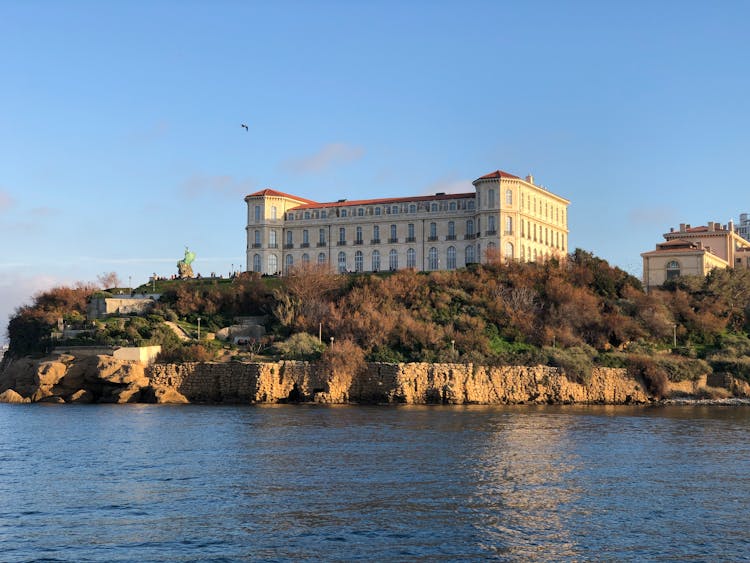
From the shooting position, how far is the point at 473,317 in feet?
227

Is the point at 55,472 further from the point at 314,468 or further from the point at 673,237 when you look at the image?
the point at 673,237

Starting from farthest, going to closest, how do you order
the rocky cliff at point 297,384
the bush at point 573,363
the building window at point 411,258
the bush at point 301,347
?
the building window at point 411,258 < the bush at point 301,347 < the bush at point 573,363 < the rocky cliff at point 297,384

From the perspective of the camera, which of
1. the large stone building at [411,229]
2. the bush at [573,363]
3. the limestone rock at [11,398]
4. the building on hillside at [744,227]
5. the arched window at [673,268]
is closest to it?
the limestone rock at [11,398]

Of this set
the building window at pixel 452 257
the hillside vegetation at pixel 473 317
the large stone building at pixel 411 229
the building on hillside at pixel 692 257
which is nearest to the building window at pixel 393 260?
the large stone building at pixel 411 229

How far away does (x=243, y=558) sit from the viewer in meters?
18.3

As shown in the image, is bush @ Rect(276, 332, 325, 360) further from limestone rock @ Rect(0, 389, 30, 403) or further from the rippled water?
limestone rock @ Rect(0, 389, 30, 403)

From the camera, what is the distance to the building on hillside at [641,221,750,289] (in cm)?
8800

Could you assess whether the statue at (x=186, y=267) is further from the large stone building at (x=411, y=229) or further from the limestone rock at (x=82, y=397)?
the limestone rock at (x=82, y=397)

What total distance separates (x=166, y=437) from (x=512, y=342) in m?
36.1

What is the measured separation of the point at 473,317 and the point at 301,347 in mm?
15733

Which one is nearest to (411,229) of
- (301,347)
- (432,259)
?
(432,259)

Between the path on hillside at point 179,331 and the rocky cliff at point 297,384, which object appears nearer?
the rocky cliff at point 297,384

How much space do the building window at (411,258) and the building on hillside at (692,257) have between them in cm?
2369

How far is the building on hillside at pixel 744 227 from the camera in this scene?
433 feet
